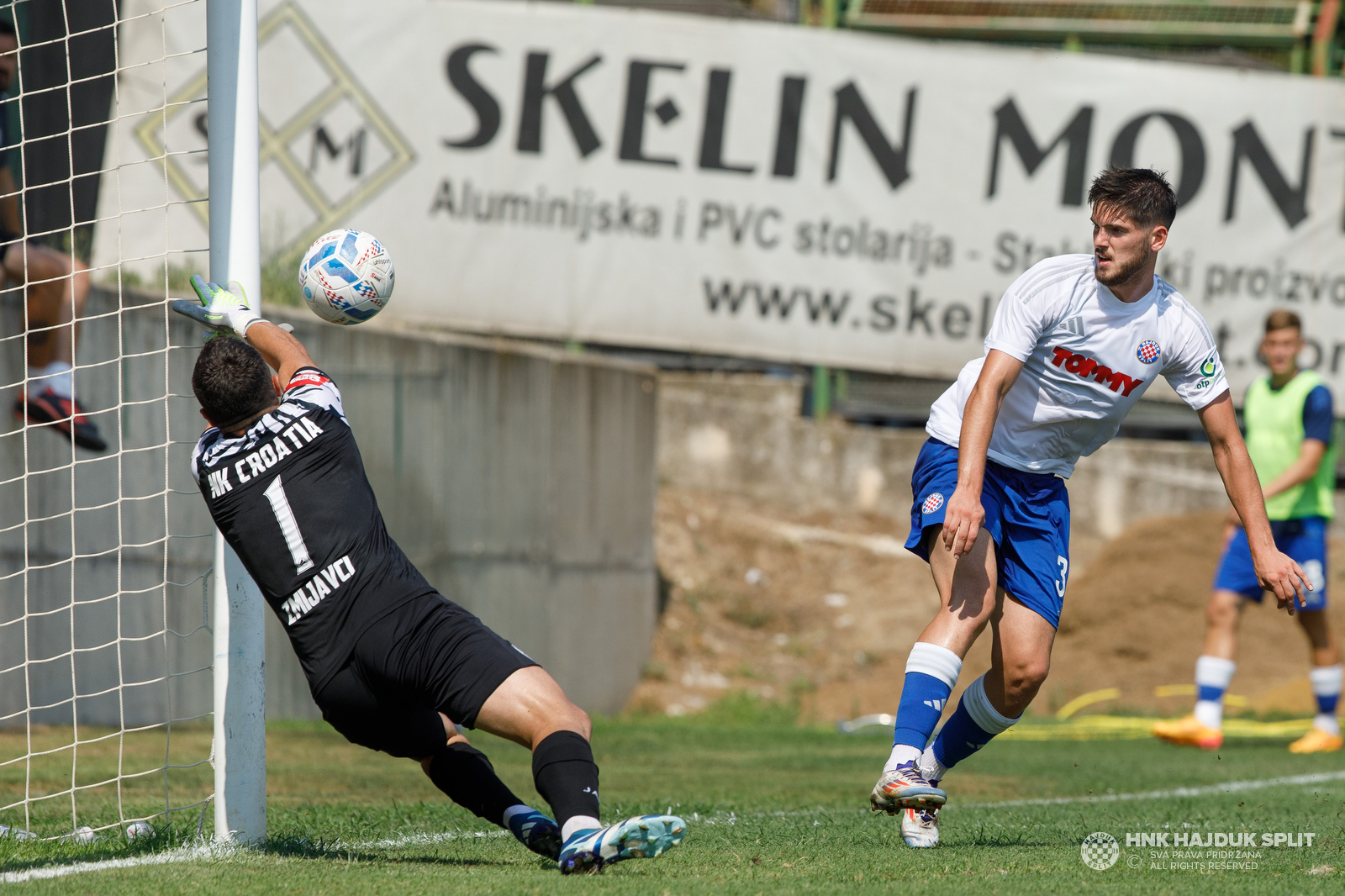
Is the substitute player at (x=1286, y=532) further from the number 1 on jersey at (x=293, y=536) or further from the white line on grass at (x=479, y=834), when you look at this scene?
the number 1 on jersey at (x=293, y=536)

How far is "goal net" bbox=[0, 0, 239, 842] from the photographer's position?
7.25 metres

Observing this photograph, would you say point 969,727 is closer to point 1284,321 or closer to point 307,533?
point 307,533

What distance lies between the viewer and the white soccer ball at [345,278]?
4941 mm

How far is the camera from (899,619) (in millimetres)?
13938

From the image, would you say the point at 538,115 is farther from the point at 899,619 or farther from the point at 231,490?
the point at 231,490

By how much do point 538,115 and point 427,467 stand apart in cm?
507

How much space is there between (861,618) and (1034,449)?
30.8ft

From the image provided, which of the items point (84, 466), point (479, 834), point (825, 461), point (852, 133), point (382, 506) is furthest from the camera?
point (825, 461)

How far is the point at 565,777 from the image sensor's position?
12.6ft

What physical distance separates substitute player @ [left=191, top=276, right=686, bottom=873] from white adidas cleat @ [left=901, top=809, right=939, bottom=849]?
4.13 ft

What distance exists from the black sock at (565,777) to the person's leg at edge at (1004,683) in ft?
4.94

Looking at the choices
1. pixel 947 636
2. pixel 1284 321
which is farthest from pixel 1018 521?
pixel 1284 321

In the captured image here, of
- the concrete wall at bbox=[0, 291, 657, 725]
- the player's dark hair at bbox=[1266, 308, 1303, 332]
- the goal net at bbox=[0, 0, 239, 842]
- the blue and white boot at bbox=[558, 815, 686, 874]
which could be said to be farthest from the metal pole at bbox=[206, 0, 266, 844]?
the player's dark hair at bbox=[1266, 308, 1303, 332]

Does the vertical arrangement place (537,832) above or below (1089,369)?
below
